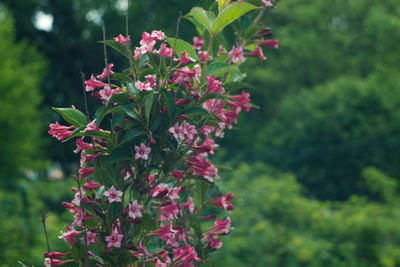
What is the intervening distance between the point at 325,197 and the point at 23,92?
1059 cm

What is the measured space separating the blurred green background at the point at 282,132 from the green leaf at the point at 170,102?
39 cm

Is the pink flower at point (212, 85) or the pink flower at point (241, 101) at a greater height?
the pink flower at point (212, 85)

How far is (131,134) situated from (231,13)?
1.74ft

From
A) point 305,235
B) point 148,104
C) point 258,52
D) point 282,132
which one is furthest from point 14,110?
point 148,104

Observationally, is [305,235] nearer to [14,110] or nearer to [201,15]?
[201,15]

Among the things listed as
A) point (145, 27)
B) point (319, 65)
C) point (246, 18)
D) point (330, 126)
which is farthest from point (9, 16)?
point (246, 18)

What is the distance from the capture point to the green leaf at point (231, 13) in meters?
1.43

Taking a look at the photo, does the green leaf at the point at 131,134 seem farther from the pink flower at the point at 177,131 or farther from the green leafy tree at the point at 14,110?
the green leafy tree at the point at 14,110

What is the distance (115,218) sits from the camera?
1379 mm

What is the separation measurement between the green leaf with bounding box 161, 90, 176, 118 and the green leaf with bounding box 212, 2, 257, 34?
0.37 metres

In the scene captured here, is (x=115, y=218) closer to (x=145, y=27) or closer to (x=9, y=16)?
(x=9, y=16)

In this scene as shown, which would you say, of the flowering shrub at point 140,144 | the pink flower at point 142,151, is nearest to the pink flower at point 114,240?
the flowering shrub at point 140,144

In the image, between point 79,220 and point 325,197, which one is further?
point 325,197

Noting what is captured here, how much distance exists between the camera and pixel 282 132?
1441 cm
